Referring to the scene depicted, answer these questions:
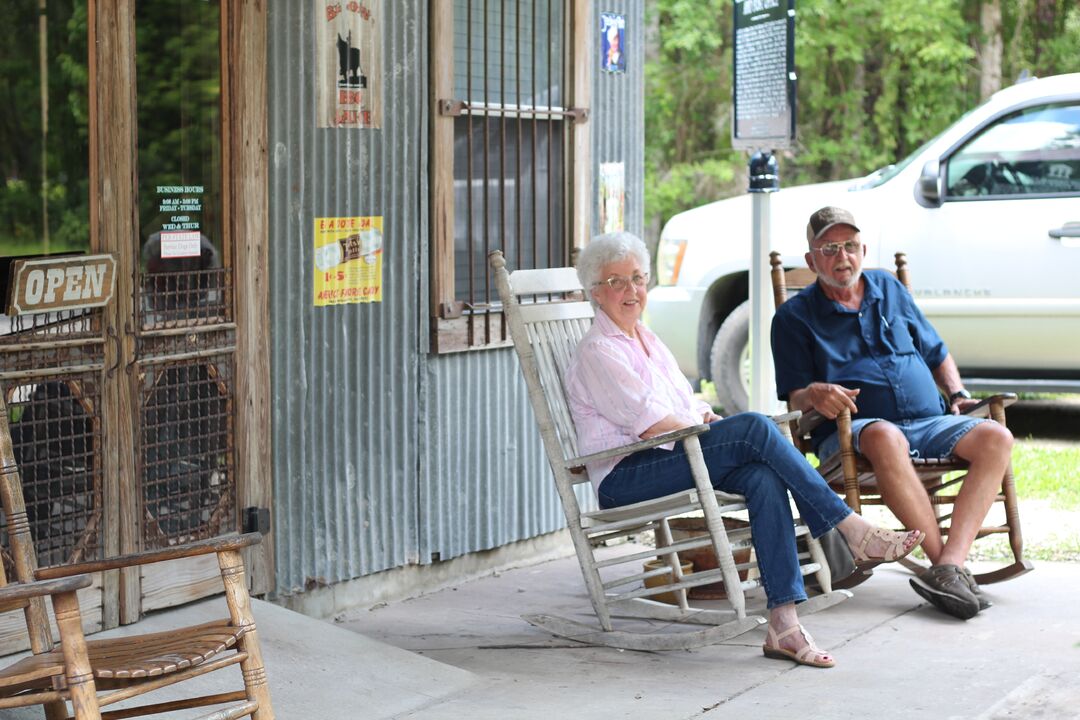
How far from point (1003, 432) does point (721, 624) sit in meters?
1.29

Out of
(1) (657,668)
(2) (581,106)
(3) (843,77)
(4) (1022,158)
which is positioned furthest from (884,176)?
(3) (843,77)

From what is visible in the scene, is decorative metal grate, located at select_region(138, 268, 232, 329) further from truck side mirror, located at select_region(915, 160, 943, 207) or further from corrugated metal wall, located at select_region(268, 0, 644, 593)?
truck side mirror, located at select_region(915, 160, 943, 207)

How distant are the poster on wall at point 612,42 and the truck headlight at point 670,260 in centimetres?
290

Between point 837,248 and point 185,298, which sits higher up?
point 837,248

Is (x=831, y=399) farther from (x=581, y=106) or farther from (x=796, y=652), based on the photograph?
(x=581, y=106)

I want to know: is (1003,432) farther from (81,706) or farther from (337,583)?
(81,706)

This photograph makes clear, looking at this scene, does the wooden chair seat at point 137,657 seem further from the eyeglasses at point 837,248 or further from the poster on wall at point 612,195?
the poster on wall at point 612,195

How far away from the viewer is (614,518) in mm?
4781

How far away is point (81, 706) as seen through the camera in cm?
301

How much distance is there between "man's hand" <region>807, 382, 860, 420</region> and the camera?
17.2 ft

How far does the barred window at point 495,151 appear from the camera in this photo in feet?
18.2

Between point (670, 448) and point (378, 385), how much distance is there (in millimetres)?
1151

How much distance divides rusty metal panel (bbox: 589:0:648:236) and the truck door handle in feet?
9.36

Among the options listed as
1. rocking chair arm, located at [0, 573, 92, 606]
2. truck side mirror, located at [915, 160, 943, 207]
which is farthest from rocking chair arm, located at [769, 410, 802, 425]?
truck side mirror, located at [915, 160, 943, 207]
